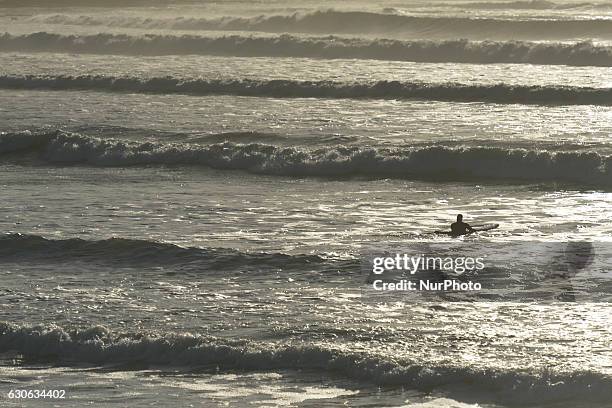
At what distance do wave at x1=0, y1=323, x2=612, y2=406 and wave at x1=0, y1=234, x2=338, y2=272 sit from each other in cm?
274

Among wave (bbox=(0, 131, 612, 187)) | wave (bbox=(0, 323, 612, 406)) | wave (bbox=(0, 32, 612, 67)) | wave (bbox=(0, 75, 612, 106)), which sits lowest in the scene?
wave (bbox=(0, 323, 612, 406))

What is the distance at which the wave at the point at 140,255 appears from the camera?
1533 centimetres

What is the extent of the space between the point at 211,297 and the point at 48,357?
7.39 feet

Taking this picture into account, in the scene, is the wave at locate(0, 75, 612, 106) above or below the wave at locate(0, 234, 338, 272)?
above

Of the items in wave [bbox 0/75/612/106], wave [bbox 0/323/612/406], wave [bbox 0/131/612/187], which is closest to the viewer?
wave [bbox 0/323/612/406]

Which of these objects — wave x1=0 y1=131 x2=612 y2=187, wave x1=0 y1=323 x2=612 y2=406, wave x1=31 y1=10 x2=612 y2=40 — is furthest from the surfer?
wave x1=31 y1=10 x2=612 y2=40

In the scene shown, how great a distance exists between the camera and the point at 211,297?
14.1 m

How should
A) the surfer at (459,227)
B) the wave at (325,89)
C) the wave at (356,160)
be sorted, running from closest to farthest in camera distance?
1. the surfer at (459,227)
2. the wave at (356,160)
3. the wave at (325,89)

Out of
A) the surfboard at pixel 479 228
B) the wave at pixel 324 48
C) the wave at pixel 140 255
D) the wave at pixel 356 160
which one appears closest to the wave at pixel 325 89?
the wave at pixel 356 160

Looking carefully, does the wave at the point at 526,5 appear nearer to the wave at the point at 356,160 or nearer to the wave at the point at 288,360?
the wave at the point at 356,160

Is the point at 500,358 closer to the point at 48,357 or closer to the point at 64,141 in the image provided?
the point at 48,357

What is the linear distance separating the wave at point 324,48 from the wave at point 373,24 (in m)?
6.54

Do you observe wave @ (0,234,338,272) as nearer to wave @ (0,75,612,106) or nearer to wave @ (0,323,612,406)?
wave @ (0,323,612,406)

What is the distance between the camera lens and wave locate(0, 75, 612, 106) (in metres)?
29.5
